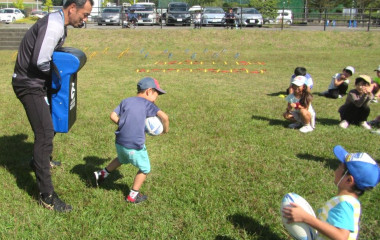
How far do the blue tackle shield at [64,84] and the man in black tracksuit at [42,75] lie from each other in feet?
0.25

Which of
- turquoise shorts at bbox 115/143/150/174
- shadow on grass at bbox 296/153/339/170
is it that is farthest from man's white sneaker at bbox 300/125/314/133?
turquoise shorts at bbox 115/143/150/174

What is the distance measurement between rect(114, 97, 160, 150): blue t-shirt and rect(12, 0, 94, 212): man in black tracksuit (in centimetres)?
69

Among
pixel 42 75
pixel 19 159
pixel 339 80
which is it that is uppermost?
pixel 42 75

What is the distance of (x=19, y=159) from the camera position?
4961 mm

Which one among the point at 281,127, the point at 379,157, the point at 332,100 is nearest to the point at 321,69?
the point at 332,100

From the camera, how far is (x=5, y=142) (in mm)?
5664

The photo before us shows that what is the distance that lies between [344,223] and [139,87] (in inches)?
87.7

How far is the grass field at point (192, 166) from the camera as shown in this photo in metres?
3.43

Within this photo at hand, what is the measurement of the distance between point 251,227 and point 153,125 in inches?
53.6

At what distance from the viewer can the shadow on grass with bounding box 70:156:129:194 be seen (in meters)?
4.18

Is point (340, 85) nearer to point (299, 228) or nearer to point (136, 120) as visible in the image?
point (136, 120)

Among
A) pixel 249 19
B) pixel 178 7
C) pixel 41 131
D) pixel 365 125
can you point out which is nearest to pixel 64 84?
pixel 41 131

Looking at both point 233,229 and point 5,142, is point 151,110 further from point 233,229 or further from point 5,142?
point 5,142

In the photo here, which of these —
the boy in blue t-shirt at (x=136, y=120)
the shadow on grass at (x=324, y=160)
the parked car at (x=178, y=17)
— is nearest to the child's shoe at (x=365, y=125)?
the shadow on grass at (x=324, y=160)
